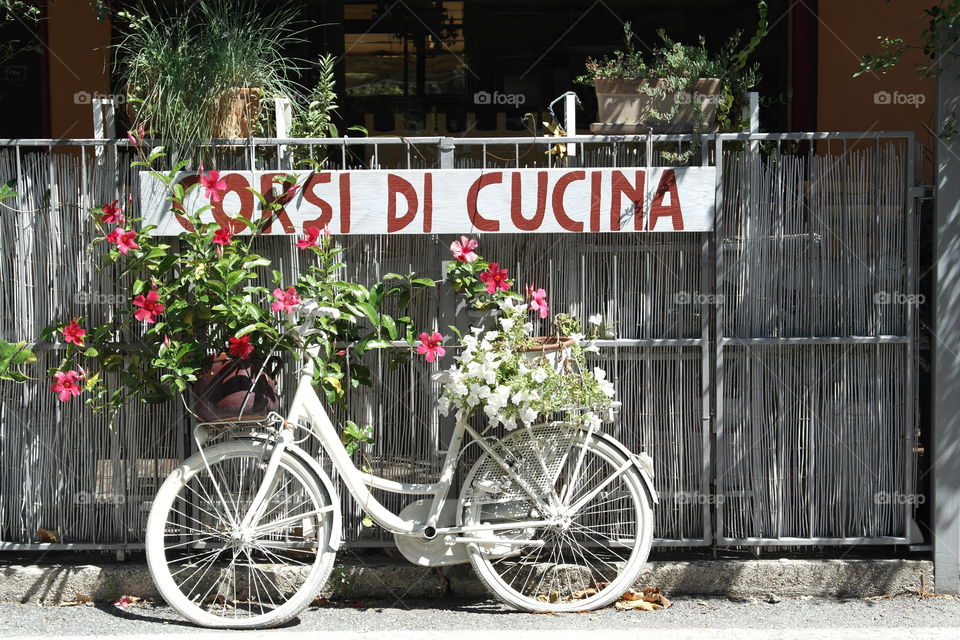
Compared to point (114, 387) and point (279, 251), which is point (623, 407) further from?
point (114, 387)

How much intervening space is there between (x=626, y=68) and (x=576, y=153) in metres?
0.48

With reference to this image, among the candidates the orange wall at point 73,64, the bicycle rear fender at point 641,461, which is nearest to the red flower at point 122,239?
the bicycle rear fender at point 641,461

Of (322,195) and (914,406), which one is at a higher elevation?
(322,195)

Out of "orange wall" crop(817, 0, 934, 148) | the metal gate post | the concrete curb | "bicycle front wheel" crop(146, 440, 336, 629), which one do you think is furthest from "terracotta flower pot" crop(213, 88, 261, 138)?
"orange wall" crop(817, 0, 934, 148)

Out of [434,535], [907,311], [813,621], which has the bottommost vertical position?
[813,621]

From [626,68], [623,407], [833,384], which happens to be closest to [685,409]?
[623,407]

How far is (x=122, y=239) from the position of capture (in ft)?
14.4

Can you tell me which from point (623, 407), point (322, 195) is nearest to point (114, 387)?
point (322, 195)

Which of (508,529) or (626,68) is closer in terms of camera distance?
(508,529)

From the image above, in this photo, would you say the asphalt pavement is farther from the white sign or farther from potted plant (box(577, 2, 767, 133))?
potted plant (box(577, 2, 767, 133))

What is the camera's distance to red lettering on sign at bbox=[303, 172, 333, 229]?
4.55 metres

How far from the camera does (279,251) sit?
15.3 feet

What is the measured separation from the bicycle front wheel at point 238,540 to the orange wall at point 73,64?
3513 millimetres

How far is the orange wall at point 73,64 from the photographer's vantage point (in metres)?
7.23
